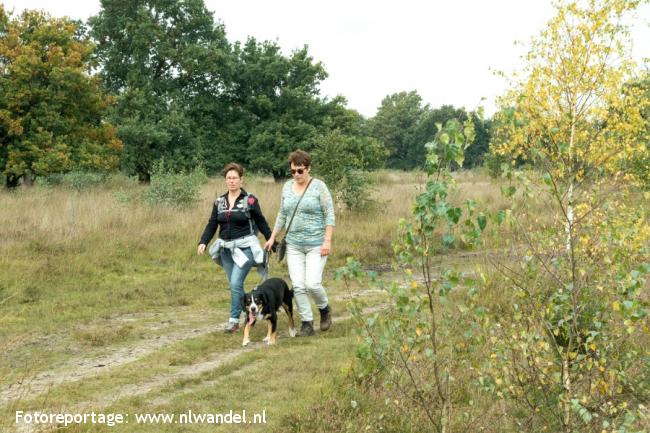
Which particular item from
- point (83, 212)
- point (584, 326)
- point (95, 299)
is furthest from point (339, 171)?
point (584, 326)

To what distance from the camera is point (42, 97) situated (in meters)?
22.7

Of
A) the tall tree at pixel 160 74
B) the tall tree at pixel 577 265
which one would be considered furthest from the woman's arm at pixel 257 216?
the tall tree at pixel 160 74

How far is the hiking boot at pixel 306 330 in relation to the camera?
306 inches

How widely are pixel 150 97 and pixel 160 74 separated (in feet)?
7.51

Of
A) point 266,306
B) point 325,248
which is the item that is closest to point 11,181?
point 266,306

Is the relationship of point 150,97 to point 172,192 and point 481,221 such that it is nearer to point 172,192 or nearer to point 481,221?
point 172,192

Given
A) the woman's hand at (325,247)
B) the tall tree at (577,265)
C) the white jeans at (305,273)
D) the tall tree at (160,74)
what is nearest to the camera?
the tall tree at (577,265)

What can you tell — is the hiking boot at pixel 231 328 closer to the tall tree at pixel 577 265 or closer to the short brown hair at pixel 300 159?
the short brown hair at pixel 300 159

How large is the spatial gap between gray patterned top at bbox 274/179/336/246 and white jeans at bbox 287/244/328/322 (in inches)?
4.8

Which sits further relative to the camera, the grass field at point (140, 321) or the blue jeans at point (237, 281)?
the blue jeans at point (237, 281)

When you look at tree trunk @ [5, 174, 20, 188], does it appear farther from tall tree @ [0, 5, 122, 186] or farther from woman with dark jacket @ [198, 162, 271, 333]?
woman with dark jacket @ [198, 162, 271, 333]

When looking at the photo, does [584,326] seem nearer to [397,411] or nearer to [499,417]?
[499,417]

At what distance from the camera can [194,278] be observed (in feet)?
37.5

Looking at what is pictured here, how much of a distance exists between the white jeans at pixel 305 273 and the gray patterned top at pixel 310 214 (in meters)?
0.12
